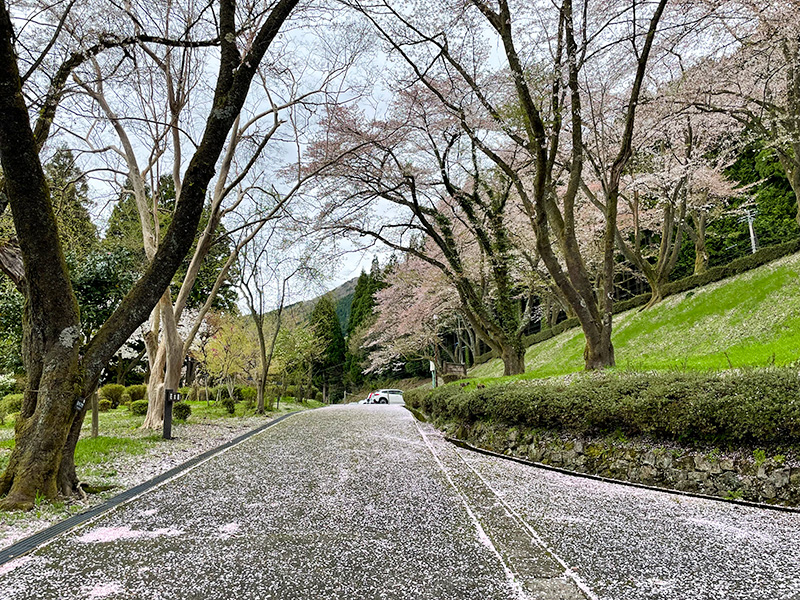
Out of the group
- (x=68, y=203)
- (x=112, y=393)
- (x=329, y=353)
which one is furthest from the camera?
(x=329, y=353)

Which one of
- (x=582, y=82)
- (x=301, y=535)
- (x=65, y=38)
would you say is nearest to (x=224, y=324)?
(x=65, y=38)

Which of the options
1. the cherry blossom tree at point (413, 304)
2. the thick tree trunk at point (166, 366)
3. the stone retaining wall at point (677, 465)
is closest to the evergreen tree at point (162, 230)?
the thick tree trunk at point (166, 366)

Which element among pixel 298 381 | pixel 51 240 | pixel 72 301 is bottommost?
pixel 298 381

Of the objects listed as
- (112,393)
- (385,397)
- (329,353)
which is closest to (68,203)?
(112,393)

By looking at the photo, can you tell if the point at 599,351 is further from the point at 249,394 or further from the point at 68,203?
the point at 249,394

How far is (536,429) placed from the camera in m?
5.34

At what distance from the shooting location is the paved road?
1.96 metres

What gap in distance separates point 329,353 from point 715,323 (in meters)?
29.5

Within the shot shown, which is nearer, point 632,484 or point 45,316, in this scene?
point 45,316

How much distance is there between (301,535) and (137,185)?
8570mm

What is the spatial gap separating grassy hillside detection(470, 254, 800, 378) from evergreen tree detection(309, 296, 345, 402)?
22.9 meters

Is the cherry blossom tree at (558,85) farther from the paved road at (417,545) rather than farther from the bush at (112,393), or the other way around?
the bush at (112,393)

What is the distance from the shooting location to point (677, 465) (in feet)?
12.3

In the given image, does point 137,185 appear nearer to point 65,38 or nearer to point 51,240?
point 65,38
